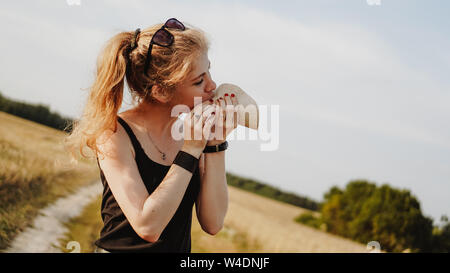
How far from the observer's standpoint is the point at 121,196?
2195 millimetres

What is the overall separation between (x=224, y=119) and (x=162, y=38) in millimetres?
585

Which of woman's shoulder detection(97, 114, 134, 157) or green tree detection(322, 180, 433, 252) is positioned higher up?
woman's shoulder detection(97, 114, 134, 157)

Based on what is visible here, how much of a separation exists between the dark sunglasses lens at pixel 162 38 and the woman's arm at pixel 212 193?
68 centimetres

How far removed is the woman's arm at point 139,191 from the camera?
213 cm

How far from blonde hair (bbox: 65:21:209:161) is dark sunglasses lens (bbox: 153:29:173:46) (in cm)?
3

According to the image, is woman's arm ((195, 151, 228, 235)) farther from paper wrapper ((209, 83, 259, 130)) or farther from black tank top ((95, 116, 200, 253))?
paper wrapper ((209, 83, 259, 130))

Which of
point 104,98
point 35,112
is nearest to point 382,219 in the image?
point 104,98

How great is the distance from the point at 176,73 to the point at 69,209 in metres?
9.76

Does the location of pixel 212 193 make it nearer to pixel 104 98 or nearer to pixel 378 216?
pixel 104 98

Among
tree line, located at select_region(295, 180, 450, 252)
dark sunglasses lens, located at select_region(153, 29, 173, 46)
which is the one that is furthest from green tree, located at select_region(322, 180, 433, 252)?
dark sunglasses lens, located at select_region(153, 29, 173, 46)

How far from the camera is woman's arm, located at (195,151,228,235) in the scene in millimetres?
2428

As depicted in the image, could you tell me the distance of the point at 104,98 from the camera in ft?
7.97

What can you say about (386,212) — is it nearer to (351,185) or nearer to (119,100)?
(351,185)
